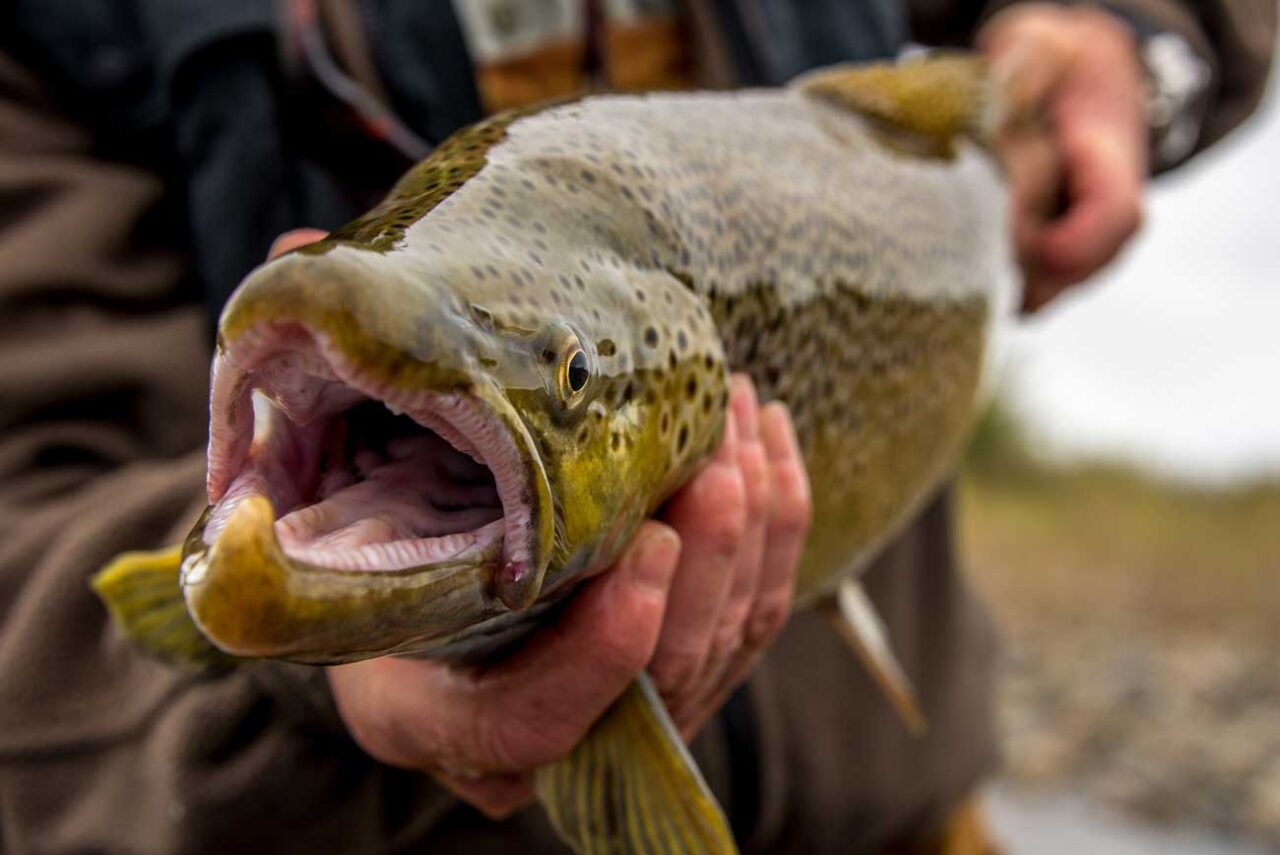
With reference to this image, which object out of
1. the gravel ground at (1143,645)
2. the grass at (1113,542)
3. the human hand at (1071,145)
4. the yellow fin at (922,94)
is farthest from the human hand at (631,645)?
the grass at (1113,542)

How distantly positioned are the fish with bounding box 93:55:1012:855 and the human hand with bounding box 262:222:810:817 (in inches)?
1.5

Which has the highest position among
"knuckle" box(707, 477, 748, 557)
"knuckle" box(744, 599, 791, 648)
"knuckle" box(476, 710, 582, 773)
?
"knuckle" box(707, 477, 748, 557)

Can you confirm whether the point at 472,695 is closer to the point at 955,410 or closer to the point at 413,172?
the point at 413,172

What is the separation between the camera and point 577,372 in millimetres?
1056

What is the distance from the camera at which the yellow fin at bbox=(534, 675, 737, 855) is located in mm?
1269

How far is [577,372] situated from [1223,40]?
2856 mm

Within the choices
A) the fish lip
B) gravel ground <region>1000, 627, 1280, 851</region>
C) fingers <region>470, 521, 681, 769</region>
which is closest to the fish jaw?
the fish lip

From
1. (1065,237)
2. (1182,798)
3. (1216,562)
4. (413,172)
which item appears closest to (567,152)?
(413,172)

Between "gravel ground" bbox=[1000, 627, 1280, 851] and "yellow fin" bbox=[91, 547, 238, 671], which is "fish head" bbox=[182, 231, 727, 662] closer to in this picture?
"yellow fin" bbox=[91, 547, 238, 671]

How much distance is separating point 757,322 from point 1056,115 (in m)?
1.63

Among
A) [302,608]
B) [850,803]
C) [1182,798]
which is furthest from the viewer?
[1182,798]

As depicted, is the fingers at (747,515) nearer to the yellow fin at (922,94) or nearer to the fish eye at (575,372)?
the fish eye at (575,372)

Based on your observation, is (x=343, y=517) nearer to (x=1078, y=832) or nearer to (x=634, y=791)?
(x=634, y=791)

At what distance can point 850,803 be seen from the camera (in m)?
2.52
